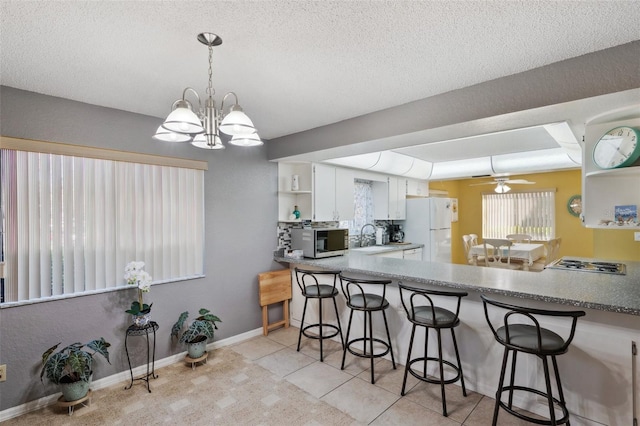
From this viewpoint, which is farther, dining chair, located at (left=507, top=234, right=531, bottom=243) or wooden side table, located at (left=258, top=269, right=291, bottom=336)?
dining chair, located at (left=507, top=234, right=531, bottom=243)

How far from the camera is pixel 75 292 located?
8.33 feet

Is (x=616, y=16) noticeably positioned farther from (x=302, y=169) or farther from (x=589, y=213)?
(x=302, y=169)


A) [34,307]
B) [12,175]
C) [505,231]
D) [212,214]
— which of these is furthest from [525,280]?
[505,231]

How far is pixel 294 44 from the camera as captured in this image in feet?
5.60

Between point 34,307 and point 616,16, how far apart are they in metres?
3.99

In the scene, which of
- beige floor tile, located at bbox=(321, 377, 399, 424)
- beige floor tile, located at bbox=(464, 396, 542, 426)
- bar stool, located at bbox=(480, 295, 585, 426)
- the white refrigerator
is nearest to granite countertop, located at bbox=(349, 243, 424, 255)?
the white refrigerator

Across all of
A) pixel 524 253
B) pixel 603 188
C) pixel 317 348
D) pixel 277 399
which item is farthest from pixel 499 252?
pixel 277 399

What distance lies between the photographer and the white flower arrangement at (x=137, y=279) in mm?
2615

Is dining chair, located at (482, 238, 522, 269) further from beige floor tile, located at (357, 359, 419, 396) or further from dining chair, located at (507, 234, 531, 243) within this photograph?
beige floor tile, located at (357, 359, 419, 396)

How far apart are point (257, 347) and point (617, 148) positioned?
354 cm

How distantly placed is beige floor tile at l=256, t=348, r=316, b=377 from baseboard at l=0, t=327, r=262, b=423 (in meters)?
0.55

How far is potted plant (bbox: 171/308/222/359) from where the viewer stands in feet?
9.70

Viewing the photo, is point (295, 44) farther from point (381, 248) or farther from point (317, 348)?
point (381, 248)

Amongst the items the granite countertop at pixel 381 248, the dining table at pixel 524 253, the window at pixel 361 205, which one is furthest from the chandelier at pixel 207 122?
the dining table at pixel 524 253
